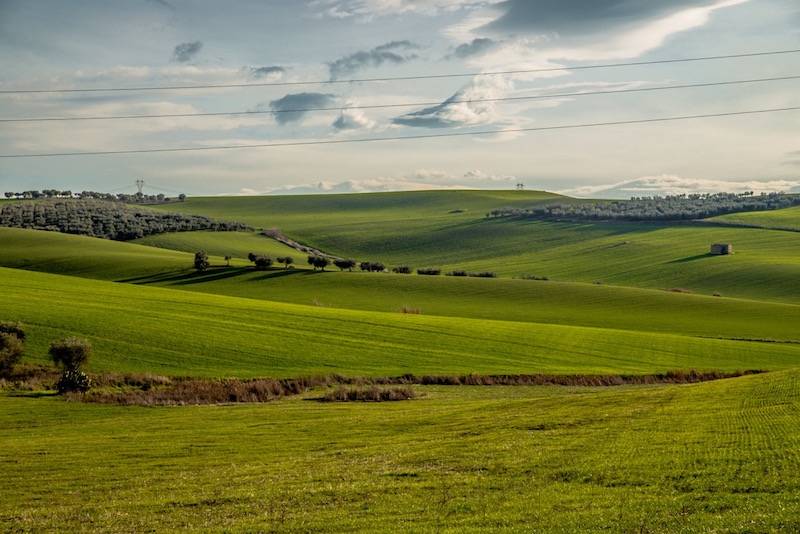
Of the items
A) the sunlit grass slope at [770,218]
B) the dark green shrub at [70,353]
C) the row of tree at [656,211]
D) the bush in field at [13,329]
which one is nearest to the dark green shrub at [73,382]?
the dark green shrub at [70,353]

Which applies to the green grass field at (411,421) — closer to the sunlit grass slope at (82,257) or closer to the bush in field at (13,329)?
the bush in field at (13,329)

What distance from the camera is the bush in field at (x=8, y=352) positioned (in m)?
44.6

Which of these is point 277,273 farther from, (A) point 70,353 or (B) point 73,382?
(B) point 73,382

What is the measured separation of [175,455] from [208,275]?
78.4m

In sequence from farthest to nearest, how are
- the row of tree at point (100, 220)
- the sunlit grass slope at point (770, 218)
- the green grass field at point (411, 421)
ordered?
1. the sunlit grass slope at point (770, 218)
2. the row of tree at point (100, 220)
3. the green grass field at point (411, 421)

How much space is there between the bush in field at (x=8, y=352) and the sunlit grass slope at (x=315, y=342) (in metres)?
2.74

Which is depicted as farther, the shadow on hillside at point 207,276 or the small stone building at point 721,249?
the small stone building at point 721,249

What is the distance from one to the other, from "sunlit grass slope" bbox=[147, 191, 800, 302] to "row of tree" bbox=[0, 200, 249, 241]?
79.7ft

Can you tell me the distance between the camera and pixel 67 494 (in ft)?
70.1

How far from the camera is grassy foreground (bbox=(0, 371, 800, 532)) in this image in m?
16.7

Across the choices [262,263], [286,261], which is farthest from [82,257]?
[286,261]

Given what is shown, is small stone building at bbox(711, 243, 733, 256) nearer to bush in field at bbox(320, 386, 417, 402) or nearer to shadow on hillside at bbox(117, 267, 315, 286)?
shadow on hillside at bbox(117, 267, 315, 286)

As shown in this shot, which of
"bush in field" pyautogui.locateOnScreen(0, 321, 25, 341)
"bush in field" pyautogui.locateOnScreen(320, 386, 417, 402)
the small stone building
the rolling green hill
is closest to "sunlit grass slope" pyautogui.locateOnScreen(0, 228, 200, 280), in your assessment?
the rolling green hill

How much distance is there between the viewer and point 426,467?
2230 cm
